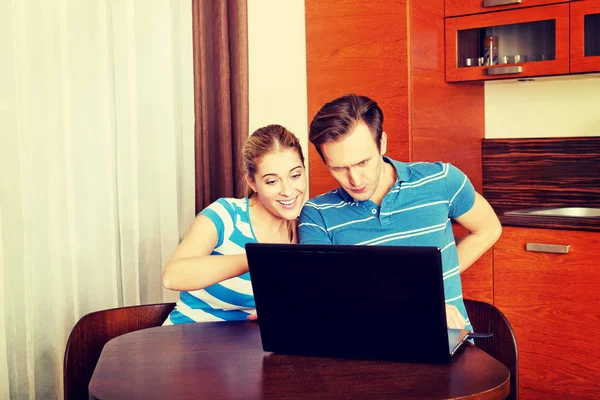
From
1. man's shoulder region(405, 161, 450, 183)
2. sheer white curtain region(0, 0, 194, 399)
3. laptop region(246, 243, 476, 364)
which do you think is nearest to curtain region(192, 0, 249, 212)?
sheer white curtain region(0, 0, 194, 399)

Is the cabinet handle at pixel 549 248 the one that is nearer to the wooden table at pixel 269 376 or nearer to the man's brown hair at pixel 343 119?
the man's brown hair at pixel 343 119

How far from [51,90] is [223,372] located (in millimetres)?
1426

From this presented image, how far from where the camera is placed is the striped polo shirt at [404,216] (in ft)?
6.54

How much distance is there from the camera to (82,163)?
2611mm

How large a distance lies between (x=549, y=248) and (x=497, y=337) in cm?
106

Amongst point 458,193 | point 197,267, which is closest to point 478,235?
point 458,193

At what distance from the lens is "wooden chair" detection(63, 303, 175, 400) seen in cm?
186

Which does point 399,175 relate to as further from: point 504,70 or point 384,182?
point 504,70

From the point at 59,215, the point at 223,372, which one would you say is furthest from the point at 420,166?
the point at 59,215

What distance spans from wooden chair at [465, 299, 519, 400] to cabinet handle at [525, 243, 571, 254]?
37.2 inches

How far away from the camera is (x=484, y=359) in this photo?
1.43m

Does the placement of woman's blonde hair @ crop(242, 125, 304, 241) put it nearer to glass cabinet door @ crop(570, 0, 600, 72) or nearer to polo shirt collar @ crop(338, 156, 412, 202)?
polo shirt collar @ crop(338, 156, 412, 202)

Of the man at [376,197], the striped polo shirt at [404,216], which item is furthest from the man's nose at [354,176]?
the striped polo shirt at [404,216]

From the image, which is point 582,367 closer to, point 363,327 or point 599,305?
point 599,305
